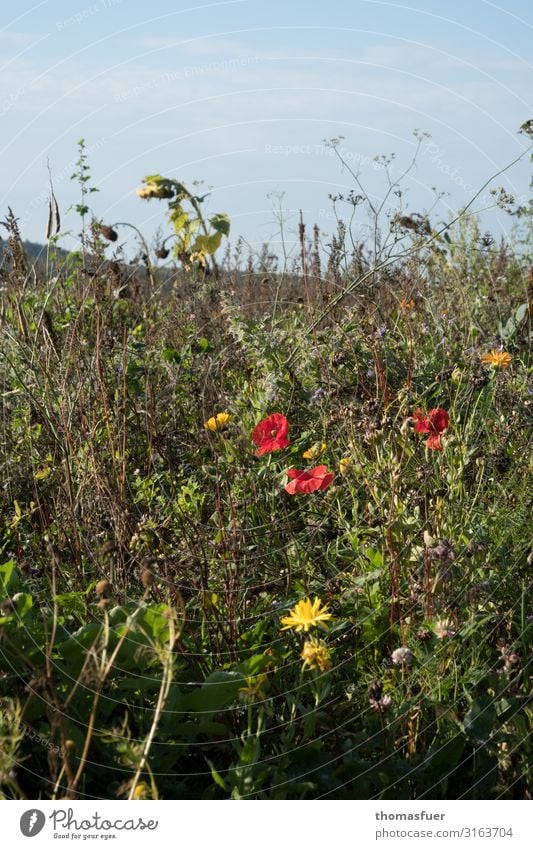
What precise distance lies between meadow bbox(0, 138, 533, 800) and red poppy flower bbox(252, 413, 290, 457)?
0.04 ft

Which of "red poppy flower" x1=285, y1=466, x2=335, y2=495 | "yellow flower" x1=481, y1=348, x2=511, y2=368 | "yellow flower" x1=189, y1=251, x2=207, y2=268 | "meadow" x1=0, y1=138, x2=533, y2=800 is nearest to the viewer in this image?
"meadow" x1=0, y1=138, x2=533, y2=800

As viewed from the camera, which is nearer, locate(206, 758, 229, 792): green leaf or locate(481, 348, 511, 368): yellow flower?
locate(206, 758, 229, 792): green leaf

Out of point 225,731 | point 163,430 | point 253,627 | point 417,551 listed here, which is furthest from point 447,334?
point 225,731

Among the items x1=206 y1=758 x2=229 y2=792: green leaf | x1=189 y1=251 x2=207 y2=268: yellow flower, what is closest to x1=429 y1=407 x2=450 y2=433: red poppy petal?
x1=206 y1=758 x2=229 y2=792: green leaf

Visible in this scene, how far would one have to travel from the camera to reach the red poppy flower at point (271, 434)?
2637 mm

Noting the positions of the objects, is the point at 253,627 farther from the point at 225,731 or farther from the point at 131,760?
the point at 131,760

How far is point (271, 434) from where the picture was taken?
2.72m

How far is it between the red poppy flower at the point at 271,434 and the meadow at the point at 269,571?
1 centimetres

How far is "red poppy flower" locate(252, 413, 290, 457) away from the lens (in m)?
2.64

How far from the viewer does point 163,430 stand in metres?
3.33

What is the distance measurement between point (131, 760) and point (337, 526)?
1.24 metres

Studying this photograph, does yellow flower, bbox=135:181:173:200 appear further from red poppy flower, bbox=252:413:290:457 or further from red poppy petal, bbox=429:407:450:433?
red poppy petal, bbox=429:407:450:433

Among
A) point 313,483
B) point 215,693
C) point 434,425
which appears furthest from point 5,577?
point 434,425

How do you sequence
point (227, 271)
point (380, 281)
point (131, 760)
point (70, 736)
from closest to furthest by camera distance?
point (131, 760), point (70, 736), point (380, 281), point (227, 271)
